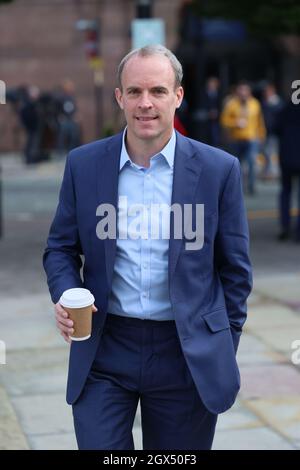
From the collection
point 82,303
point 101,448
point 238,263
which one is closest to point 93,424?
point 101,448

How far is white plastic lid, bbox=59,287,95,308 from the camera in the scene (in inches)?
121

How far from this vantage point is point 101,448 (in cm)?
322

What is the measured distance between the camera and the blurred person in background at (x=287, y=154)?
38.1 ft

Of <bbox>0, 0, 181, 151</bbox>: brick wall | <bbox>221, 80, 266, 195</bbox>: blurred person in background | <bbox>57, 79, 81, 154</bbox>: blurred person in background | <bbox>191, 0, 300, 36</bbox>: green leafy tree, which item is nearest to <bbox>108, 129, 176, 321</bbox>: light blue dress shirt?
<bbox>191, 0, 300, 36</bbox>: green leafy tree

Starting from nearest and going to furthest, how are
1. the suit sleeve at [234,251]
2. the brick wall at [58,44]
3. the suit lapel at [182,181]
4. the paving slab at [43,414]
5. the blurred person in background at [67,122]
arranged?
the suit lapel at [182,181]
the suit sleeve at [234,251]
the paving slab at [43,414]
the blurred person in background at [67,122]
the brick wall at [58,44]

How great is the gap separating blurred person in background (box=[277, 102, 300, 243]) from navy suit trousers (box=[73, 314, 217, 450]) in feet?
27.4

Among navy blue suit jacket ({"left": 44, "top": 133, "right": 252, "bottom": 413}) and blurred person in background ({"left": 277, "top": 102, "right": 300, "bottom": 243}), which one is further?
blurred person in background ({"left": 277, "top": 102, "right": 300, "bottom": 243})

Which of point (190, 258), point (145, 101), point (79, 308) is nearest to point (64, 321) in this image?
point (79, 308)

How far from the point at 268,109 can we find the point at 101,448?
18.3 metres

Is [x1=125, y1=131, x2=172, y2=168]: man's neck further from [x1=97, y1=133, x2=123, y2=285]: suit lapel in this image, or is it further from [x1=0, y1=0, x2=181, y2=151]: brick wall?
[x1=0, y1=0, x2=181, y2=151]: brick wall

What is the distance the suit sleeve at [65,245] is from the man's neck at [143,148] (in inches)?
9.2

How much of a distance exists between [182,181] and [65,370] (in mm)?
3406

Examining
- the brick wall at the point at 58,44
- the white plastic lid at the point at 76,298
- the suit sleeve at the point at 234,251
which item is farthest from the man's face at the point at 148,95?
the brick wall at the point at 58,44

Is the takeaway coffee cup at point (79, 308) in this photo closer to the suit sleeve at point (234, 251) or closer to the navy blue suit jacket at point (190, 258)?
the navy blue suit jacket at point (190, 258)
